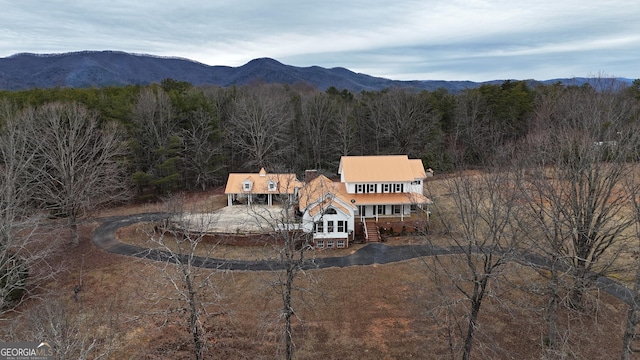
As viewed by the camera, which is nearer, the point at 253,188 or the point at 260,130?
the point at 253,188

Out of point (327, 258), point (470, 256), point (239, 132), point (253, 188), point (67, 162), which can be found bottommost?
point (327, 258)

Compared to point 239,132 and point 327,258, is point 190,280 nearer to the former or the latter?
point 327,258

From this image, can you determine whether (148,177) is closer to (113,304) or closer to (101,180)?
(101,180)

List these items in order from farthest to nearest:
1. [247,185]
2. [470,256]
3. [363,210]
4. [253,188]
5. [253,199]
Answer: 1. [253,199]
2. [253,188]
3. [247,185]
4. [363,210]
5. [470,256]

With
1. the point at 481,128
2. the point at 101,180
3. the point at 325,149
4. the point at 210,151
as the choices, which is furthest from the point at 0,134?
the point at 481,128

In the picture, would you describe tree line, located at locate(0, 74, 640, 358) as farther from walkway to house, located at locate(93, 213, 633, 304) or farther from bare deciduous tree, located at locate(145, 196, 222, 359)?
bare deciduous tree, located at locate(145, 196, 222, 359)

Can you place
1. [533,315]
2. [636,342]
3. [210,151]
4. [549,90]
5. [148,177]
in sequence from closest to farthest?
[636,342], [533,315], [148,177], [210,151], [549,90]

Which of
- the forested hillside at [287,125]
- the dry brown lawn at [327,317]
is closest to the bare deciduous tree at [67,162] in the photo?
the forested hillside at [287,125]

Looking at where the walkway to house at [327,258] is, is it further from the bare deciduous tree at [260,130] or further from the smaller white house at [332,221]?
the bare deciduous tree at [260,130]

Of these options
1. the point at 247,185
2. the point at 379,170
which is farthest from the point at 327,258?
the point at 247,185
